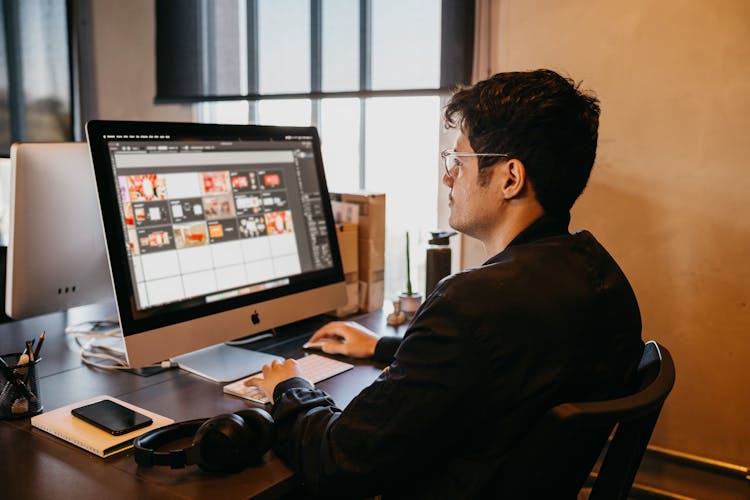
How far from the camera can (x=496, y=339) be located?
903 millimetres

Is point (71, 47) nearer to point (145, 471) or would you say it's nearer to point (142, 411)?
point (142, 411)

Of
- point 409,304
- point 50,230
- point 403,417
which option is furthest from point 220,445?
point 409,304

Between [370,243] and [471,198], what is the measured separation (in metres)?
0.88

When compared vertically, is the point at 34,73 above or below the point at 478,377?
above

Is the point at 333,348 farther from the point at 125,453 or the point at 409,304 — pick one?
the point at 125,453

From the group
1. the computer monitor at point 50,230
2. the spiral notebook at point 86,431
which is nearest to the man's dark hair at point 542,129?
the spiral notebook at point 86,431

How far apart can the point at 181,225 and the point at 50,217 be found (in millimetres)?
370

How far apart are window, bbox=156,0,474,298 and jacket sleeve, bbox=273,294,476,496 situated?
1.34 metres

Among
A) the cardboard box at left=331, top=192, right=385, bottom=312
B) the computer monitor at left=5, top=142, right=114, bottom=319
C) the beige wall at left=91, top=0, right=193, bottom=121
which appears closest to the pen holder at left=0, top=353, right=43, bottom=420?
the computer monitor at left=5, top=142, right=114, bottom=319

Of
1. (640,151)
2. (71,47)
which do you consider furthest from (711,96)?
(71,47)

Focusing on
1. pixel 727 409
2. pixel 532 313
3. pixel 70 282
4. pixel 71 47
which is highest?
pixel 71 47

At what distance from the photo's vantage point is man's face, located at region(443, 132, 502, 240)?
1140 mm

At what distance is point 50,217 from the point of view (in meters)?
1.57

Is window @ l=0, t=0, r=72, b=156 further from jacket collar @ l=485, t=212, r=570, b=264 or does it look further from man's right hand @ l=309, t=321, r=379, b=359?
jacket collar @ l=485, t=212, r=570, b=264
